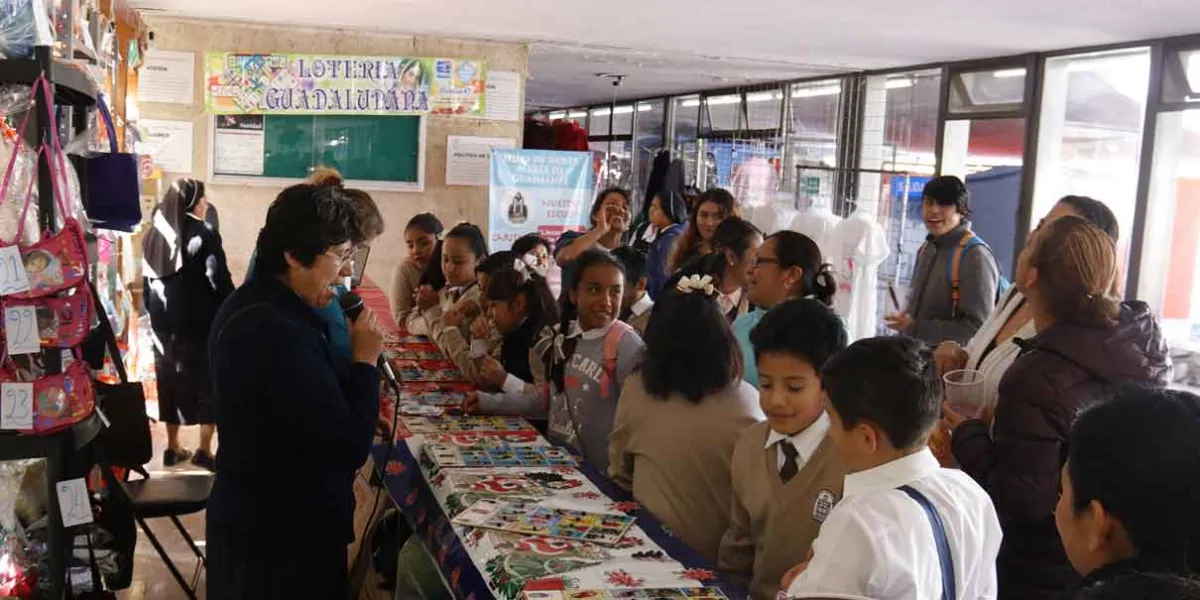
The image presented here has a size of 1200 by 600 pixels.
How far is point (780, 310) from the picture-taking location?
2.26 metres

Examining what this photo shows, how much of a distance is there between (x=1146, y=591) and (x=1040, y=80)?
5945 millimetres

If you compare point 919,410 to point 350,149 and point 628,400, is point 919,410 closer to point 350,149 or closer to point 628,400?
point 628,400

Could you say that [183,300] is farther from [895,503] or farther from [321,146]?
[895,503]

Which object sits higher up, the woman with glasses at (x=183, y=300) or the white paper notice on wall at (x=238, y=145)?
the white paper notice on wall at (x=238, y=145)

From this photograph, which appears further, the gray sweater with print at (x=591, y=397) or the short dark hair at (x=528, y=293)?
the short dark hair at (x=528, y=293)

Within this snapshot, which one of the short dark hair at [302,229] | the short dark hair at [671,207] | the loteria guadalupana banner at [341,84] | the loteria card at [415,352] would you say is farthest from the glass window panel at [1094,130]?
the short dark hair at [302,229]

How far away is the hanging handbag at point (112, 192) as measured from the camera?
9.37 ft

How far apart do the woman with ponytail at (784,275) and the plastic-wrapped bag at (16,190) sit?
74.9 inches

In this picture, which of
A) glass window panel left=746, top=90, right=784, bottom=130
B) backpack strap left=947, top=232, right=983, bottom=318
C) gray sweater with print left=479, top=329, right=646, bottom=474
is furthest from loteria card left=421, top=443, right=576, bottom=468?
glass window panel left=746, top=90, right=784, bottom=130

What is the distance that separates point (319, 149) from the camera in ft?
23.5

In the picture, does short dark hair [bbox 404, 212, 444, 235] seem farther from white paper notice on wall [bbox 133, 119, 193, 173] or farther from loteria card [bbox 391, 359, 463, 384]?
white paper notice on wall [bbox 133, 119, 193, 173]

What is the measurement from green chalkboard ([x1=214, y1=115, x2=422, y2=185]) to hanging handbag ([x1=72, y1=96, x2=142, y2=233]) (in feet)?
13.8

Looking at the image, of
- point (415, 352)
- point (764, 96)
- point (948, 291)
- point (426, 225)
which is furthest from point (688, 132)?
point (415, 352)

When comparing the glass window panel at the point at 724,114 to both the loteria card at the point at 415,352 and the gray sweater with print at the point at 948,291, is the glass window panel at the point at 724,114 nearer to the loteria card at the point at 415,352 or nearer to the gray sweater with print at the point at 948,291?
the gray sweater with print at the point at 948,291
